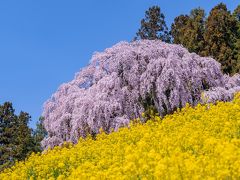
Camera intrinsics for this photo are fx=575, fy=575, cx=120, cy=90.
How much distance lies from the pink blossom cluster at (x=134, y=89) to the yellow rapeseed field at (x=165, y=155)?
3.78 meters

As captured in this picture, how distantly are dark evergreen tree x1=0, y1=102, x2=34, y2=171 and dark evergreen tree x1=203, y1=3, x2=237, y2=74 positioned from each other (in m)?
10.4

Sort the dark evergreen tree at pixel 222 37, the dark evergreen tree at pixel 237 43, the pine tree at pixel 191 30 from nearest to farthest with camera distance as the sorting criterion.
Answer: the dark evergreen tree at pixel 237 43 → the dark evergreen tree at pixel 222 37 → the pine tree at pixel 191 30

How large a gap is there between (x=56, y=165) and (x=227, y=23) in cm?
1812

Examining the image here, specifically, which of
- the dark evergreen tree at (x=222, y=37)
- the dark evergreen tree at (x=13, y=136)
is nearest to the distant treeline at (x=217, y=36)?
the dark evergreen tree at (x=222, y=37)

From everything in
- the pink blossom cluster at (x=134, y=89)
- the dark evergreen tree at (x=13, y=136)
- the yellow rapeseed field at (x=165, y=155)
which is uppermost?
the dark evergreen tree at (x=13, y=136)

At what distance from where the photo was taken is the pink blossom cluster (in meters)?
20.8

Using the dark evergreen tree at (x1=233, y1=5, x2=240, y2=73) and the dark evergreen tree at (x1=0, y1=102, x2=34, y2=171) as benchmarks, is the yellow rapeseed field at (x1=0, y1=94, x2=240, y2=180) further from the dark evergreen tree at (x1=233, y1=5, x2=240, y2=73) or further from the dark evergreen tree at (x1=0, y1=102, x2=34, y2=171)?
the dark evergreen tree at (x1=0, y1=102, x2=34, y2=171)

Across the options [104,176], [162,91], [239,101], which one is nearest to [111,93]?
[162,91]

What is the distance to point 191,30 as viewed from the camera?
103ft

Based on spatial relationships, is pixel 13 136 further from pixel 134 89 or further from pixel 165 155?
pixel 165 155

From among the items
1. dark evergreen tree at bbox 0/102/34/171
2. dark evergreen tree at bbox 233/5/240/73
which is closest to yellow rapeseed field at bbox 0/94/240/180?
dark evergreen tree at bbox 233/5/240/73

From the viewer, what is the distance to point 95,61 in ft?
77.5

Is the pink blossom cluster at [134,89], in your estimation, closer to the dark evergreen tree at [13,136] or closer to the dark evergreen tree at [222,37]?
the dark evergreen tree at [222,37]

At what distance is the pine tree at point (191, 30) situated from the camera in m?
30.8
